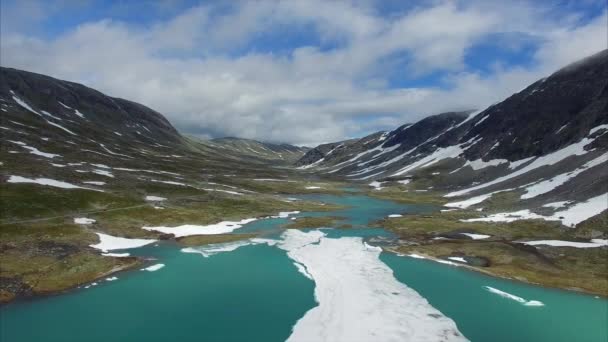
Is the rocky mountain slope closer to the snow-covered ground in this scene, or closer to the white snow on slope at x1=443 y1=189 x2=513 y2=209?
the snow-covered ground

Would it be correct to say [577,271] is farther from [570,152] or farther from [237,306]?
[570,152]

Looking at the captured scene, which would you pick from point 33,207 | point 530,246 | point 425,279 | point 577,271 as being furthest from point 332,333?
A: point 33,207

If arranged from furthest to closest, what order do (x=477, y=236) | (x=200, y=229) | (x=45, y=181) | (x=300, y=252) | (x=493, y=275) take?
(x=45, y=181), (x=200, y=229), (x=477, y=236), (x=300, y=252), (x=493, y=275)

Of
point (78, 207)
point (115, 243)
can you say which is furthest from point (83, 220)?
point (115, 243)

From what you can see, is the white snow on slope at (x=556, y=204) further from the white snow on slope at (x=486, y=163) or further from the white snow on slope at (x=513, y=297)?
the white snow on slope at (x=486, y=163)

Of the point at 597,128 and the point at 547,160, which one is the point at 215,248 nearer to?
the point at 547,160

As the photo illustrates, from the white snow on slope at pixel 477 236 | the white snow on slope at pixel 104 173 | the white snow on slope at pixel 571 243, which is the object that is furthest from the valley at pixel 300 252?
the white snow on slope at pixel 104 173
